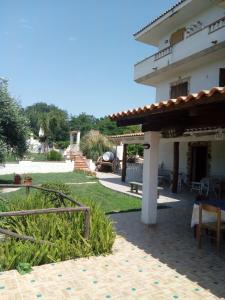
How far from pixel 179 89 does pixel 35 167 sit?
49.0 feet

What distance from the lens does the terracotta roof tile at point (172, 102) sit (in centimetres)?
510

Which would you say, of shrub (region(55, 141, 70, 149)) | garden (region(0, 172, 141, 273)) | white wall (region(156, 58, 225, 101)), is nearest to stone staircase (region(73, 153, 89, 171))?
white wall (region(156, 58, 225, 101))

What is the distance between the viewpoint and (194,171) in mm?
18359

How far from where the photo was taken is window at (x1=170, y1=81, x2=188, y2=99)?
52.3ft

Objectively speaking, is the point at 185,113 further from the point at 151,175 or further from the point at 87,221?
the point at 87,221

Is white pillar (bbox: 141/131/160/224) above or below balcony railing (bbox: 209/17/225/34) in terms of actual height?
below

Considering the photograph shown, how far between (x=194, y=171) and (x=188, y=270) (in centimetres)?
1312

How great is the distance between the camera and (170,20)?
16.6 meters

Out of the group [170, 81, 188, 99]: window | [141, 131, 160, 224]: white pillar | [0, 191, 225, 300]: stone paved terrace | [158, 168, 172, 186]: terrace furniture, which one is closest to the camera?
[0, 191, 225, 300]: stone paved terrace

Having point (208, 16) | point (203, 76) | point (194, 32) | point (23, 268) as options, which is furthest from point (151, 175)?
point (208, 16)

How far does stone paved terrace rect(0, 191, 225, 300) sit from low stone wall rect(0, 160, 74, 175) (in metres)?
18.8

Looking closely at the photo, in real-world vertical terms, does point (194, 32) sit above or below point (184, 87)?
above

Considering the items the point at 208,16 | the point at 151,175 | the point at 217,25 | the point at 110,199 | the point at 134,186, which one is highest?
the point at 208,16

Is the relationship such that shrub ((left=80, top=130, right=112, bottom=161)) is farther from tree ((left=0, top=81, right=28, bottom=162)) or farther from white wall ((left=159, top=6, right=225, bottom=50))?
white wall ((left=159, top=6, right=225, bottom=50))
